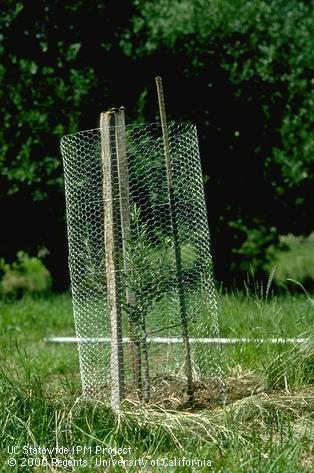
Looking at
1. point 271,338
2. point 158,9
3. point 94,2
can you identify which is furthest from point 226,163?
point 271,338

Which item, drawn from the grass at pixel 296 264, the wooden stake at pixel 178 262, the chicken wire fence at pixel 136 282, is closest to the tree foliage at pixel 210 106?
the grass at pixel 296 264

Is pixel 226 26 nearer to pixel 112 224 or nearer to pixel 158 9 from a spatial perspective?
pixel 158 9

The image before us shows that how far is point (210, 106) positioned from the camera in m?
9.61

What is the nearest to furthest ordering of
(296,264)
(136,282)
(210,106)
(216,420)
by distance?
(216,420), (136,282), (210,106), (296,264)

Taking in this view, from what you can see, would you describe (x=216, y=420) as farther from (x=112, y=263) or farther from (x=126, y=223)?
(x=126, y=223)

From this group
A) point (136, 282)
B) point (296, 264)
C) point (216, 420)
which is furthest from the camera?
point (296, 264)

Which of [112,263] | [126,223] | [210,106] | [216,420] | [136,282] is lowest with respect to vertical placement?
[216,420]

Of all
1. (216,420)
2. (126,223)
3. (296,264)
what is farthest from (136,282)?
(296,264)

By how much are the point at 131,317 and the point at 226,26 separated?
217 inches

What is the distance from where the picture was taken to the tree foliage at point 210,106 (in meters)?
9.48

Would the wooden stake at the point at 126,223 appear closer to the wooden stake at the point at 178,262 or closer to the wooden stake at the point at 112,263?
the wooden stake at the point at 112,263

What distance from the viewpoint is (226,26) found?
976cm

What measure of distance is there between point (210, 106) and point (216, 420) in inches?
216

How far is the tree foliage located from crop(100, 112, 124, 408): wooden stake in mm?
A: 4442
